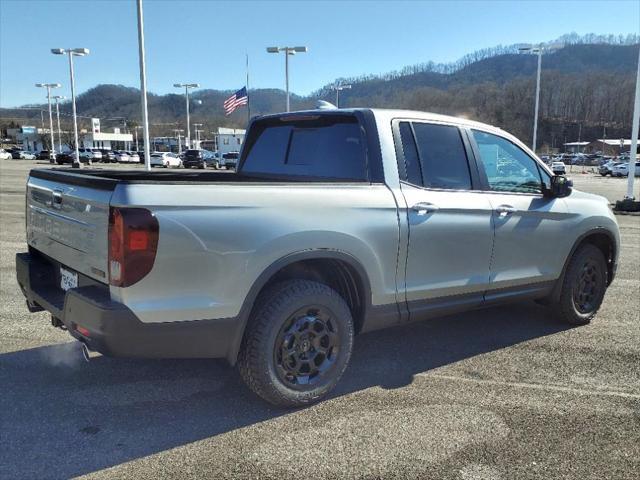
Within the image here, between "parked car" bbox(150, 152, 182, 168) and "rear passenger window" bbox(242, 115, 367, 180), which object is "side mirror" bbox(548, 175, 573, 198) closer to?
"rear passenger window" bbox(242, 115, 367, 180)

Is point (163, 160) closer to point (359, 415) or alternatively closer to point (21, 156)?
point (21, 156)

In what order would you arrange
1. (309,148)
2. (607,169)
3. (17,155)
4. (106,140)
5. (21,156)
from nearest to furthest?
1. (309,148)
2. (607,169)
3. (17,155)
4. (21,156)
5. (106,140)

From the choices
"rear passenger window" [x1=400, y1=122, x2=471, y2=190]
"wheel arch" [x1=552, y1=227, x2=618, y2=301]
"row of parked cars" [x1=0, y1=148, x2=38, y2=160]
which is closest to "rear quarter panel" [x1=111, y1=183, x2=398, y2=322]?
"rear passenger window" [x1=400, y1=122, x2=471, y2=190]

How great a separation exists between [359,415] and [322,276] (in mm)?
934

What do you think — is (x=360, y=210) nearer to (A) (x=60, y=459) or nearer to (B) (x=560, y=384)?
(B) (x=560, y=384)

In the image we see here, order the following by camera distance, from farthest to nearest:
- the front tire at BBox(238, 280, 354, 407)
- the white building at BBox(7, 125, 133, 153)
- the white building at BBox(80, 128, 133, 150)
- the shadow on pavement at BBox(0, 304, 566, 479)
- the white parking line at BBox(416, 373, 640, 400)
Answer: the white building at BBox(80, 128, 133, 150) → the white building at BBox(7, 125, 133, 153) → the white parking line at BBox(416, 373, 640, 400) → the front tire at BBox(238, 280, 354, 407) → the shadow on pavement at BBox(0, 304, 566, 479)

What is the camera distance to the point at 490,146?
4637mm

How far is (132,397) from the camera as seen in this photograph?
3689 millimetres

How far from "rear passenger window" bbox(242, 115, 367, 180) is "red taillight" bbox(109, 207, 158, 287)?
1647mm

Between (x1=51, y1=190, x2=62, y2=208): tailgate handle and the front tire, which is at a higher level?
(x1=51, y1=190, x2=62, y2=208): tailgate handle

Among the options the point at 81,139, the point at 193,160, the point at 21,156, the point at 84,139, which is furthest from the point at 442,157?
the point at 81,139

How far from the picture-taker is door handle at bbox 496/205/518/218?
4409 millimetres

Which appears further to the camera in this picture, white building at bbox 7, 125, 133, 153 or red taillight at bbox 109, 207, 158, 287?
white building at bbox 7, 125, 133, 153

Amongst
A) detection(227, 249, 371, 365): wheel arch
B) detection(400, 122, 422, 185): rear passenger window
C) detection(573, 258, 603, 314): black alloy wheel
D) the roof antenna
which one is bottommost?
detection(573, 258, 603, 314): black alloy wheel
